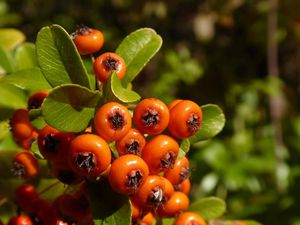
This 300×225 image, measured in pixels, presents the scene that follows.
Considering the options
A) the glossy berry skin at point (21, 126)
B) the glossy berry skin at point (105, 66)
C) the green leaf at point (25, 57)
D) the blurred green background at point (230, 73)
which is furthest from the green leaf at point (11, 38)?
the blurred green background at point (230, 73)

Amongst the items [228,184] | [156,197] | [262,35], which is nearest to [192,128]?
[156,197]

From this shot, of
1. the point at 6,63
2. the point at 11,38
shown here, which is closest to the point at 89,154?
the point at 6,63

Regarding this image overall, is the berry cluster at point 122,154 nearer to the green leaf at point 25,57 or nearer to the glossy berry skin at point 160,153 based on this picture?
the glossy berry skin at point 160,153

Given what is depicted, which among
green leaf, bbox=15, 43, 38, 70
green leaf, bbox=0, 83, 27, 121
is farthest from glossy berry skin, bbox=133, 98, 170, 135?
green leaf, bbox=15, 43, 38, 70

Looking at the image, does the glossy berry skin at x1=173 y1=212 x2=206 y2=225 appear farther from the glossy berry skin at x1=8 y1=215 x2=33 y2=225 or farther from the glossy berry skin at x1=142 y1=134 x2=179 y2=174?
the glossy berry skin at x1=8 y1=215 x2=33 y2=225

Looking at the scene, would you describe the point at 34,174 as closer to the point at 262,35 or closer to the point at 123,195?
the point at 123,195

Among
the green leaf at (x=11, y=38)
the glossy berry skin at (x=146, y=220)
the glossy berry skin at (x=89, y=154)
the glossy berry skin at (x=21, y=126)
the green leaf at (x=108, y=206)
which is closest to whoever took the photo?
the glossy berry skin at (x=89, y=154)
